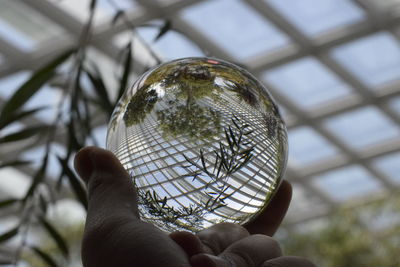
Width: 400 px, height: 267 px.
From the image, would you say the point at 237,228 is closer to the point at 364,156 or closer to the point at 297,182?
the point at 364,156

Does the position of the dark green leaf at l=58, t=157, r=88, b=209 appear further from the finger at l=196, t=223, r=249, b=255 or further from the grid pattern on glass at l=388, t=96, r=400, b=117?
the grid pattern on glass at l=388, t=96, r=400, b=117

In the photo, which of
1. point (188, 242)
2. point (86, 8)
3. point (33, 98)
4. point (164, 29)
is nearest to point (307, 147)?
point (33, 98)

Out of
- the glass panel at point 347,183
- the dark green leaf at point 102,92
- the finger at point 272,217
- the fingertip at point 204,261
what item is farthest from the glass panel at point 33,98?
the fingertip at point 204,261

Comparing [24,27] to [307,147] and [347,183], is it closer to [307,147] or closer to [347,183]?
[307,147]

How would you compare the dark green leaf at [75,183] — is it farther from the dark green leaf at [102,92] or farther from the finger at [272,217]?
the finger at [272,217]

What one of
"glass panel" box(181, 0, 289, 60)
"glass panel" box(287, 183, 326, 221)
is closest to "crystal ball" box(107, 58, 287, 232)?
"glass panel" box(181, 0, 289, 60)

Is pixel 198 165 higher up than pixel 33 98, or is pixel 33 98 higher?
pixel 33 98
